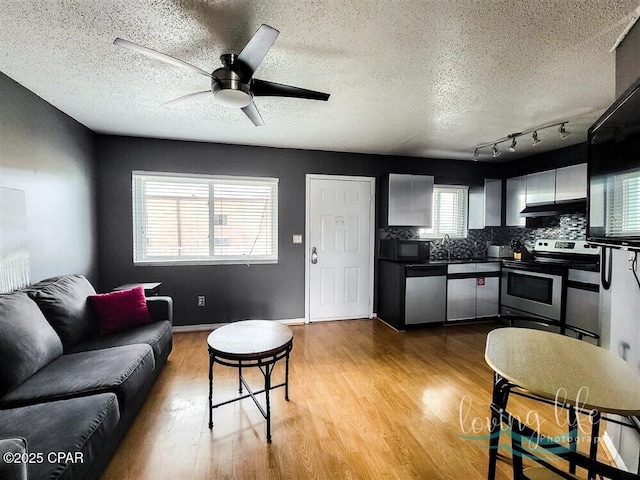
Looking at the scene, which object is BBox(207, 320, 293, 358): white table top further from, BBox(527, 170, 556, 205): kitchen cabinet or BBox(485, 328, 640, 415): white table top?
BBox(527, 170, 556, 205): kitchen cabinet

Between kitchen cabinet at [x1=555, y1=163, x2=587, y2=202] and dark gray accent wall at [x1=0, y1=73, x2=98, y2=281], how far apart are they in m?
5.55

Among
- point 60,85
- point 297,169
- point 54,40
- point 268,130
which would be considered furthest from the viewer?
point 297,169

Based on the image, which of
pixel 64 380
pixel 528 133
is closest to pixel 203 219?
pixel 64 380

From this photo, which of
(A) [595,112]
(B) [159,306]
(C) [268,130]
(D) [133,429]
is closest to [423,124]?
(A) [595,112]

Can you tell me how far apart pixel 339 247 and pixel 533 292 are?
101 inches

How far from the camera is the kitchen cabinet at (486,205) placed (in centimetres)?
445

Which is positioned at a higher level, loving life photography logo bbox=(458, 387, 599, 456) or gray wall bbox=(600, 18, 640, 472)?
gray wall bbox=(600, 18, 640, 472)

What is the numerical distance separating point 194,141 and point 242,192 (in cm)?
85

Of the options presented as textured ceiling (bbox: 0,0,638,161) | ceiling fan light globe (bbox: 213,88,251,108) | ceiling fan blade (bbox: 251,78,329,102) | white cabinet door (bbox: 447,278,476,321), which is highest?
textured ceiling (bbox: 0,0,638,161)

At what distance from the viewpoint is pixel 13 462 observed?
0.90 meters

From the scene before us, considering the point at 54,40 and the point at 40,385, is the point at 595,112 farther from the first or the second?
the point at 40,385

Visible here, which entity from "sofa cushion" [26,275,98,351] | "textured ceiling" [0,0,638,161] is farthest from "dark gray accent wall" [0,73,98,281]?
"sofa cushion" [26,275,98,351]

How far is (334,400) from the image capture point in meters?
2.19

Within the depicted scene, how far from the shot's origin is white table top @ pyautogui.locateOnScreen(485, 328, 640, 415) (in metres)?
0.97
